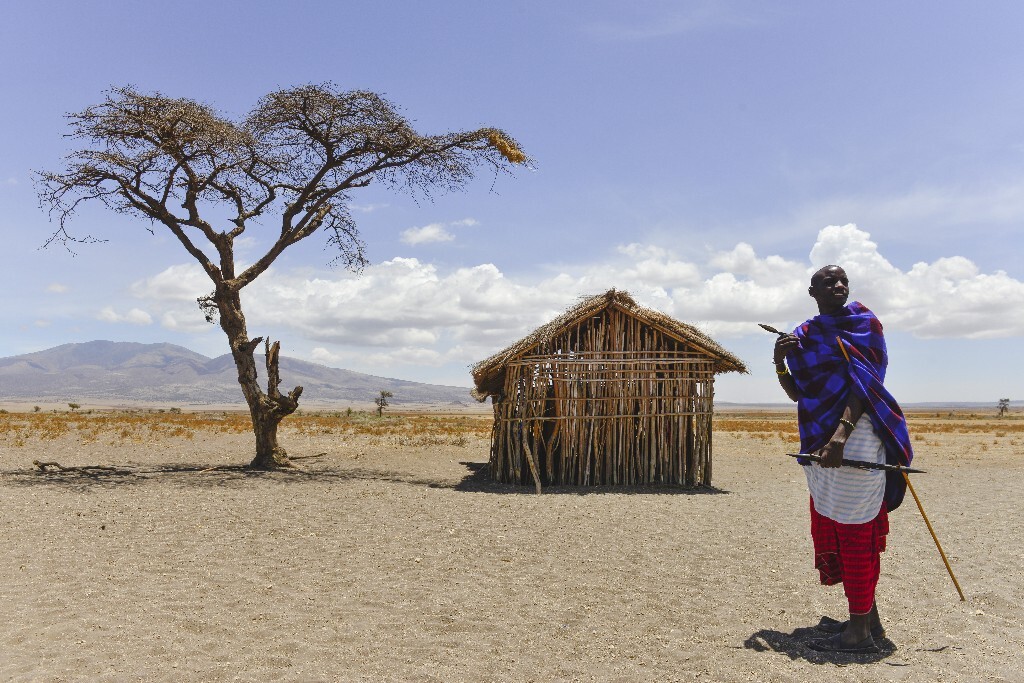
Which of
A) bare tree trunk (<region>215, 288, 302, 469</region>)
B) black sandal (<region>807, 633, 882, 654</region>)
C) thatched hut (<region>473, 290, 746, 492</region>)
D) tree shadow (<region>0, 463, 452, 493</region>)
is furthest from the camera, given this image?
bare tree trunk (<region>215, 288, 302, 469</region>)

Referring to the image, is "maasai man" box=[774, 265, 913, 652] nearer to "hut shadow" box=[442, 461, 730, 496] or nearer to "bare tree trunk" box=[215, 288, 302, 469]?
"hut shadow" box=[442, 461, 730, 496]

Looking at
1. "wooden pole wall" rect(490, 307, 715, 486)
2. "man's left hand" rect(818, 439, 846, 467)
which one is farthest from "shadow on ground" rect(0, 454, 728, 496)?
"man's left hand" rect(818, 439, 846, 467)

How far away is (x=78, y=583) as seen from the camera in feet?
20.3

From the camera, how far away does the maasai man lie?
449 cm

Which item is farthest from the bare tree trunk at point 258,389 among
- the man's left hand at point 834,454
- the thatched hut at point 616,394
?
the man's left hand at point 834,454

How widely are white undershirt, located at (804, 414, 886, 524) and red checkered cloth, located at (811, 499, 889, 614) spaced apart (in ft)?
0.30

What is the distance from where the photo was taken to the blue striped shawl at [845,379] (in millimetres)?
4496

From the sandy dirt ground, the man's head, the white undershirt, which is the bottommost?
the sandy dirt ground

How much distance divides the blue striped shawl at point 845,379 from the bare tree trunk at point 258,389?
11590 millimetres

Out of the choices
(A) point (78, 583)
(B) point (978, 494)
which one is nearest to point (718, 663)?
(A) point (78, 583)

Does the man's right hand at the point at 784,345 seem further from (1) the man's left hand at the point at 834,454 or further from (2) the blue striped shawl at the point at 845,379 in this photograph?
(1) the man's left hand at the point at 834,454

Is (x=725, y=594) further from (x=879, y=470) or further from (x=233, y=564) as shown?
(x=233, y=564)

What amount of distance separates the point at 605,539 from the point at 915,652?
3.61m

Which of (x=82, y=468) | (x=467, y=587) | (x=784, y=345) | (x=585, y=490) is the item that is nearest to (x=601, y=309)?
(x=585, y=490)
